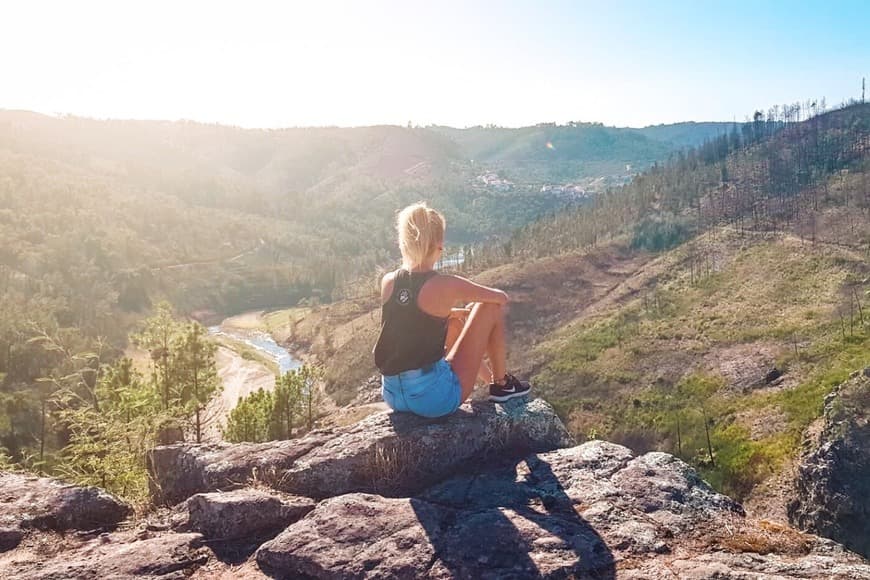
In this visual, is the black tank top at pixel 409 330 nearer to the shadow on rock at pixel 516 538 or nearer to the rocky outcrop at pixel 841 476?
the shadow on rock at pixel 516 538

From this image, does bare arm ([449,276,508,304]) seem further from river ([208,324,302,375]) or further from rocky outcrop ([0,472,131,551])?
river ([208,324,302,375])

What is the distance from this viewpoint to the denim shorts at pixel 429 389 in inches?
312

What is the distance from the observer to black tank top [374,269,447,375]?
7727 millimetres

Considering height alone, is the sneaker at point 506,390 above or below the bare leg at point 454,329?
below

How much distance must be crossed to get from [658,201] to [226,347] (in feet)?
410

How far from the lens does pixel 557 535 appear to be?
6105 mm

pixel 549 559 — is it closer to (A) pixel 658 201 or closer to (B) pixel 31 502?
(B) pixel 31 502

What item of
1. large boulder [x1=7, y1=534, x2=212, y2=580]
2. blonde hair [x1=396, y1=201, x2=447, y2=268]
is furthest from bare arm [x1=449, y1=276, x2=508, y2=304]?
large boulder [x1=7, y1=534, x2=212, y2=580]

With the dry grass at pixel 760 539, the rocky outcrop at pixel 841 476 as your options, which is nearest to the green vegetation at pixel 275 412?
the rocky outcrop at pixel 841 476

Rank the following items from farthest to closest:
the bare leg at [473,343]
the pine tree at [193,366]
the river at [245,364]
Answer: the river at [245,364] → the pine tree at [193,366] → the bare leg at [473,343]

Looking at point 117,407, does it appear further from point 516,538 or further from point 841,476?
point 841,476

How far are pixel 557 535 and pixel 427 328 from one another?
112 inches

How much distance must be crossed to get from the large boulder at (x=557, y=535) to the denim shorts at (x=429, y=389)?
1010 millimetres

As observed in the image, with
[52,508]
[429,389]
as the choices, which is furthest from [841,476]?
[52,508]
